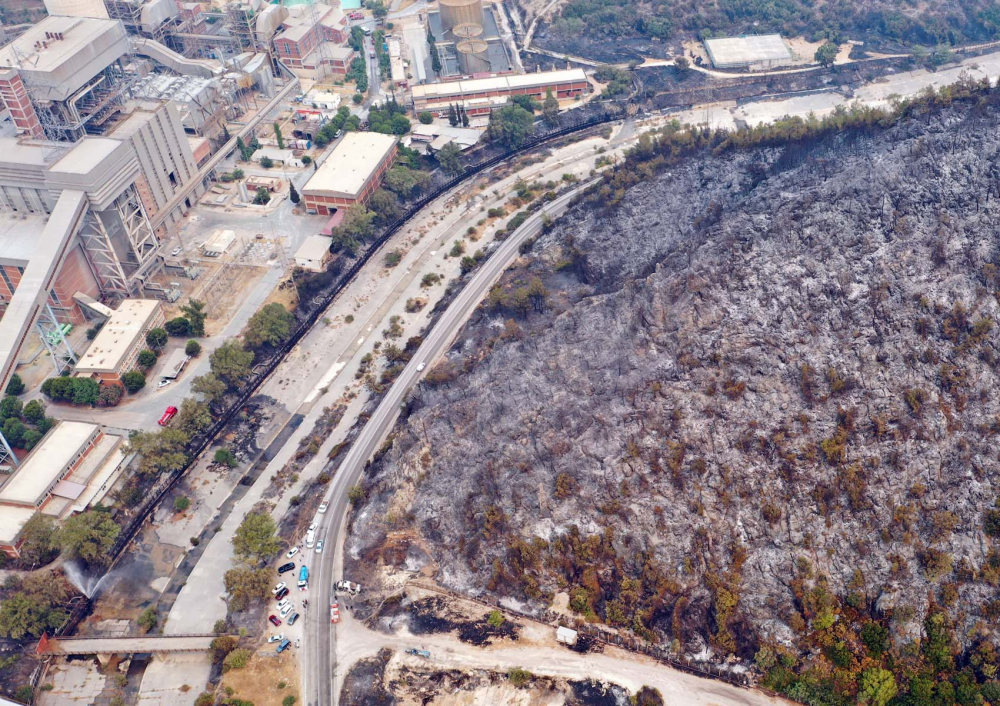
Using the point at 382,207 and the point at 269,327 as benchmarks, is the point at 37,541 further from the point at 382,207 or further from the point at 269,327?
the point at 382,207

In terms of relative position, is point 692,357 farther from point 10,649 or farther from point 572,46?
point 572,46

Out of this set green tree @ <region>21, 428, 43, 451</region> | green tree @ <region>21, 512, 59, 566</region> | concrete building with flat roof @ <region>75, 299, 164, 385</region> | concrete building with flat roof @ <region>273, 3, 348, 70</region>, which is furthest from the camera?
concrete building with flat roof @ <region>273, 3, 348, 70</region>

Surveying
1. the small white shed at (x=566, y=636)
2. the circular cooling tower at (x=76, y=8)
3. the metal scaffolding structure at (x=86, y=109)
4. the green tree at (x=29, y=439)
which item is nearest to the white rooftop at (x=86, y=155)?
the metal scaffolding structure at (x=86, y=109)

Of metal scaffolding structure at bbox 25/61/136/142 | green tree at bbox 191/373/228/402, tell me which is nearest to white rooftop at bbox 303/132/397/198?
metal scaffolding structure at bbox 25/61/136/142

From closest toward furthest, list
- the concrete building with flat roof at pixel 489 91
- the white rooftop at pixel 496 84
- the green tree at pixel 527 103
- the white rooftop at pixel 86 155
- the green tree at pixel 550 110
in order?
1. the white rooftop at pixel 86 155
2. the green tree at pixel 550 110
3. the green tree at pixel 527 103
4. the concrete building with flat roof at pixel 489 91
5. the white rooftop at pixel 496 84

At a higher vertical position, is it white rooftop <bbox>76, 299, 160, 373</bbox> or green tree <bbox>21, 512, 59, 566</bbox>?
white rooftop <bbox>76, 299, 160, 373</bbox>

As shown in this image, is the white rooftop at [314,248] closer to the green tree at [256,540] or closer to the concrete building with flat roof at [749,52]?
the green tree at [256,540]

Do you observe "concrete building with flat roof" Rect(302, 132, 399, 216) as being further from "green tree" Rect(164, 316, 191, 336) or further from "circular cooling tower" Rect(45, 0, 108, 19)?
"circular cooling tower" Rect(45, 0, 108, 19)
